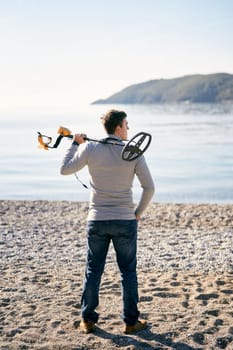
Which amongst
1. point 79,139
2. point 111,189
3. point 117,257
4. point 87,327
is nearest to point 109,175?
point 111,189

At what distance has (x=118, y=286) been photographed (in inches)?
278

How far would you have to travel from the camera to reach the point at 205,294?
6.54 metres

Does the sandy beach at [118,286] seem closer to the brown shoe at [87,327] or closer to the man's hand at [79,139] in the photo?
the brown shoe at [87,327]

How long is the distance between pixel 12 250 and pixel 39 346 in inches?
188

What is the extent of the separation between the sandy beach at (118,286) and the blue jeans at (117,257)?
33 cm

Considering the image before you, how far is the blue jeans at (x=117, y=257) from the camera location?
4723 millimetres

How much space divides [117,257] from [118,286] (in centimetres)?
226

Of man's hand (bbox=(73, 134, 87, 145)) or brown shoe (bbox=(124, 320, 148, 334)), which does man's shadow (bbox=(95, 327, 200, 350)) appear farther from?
man's hand (bbox=(73, 134, 87, 145))

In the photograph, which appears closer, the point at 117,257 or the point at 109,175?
the point at 109,175

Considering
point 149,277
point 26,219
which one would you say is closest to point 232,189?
point 26,219

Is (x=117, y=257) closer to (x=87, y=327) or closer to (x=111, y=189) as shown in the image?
Result: (x=111, y=189)

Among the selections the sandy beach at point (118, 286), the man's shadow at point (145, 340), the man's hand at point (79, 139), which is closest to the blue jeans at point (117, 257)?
the man's shadow at point (145, 340)

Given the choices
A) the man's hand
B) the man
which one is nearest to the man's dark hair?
the man

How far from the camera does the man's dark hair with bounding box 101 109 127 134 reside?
461cm
